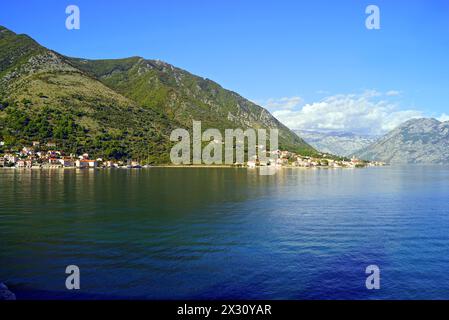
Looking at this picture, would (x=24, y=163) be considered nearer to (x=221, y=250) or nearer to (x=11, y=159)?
(x=11, y=159)

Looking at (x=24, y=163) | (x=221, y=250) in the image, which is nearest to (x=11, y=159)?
(x=24, y=163)

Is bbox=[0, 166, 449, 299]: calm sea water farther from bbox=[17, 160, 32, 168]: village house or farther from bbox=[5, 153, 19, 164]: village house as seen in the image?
bbox=[5, 153, 19, 164]: village house

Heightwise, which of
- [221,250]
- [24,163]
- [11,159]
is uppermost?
[11,159]

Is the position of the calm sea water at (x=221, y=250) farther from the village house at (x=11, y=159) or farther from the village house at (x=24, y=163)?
the village house at (x=11, y=159)

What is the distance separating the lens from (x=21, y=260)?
29172 millimetres

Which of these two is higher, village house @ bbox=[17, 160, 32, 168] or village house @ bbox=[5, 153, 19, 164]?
village house @ bbox=[5, 153, 19, 164]

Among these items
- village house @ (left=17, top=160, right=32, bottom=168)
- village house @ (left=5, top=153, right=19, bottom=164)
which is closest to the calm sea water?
village house @ (left=17, top=160, right=32, bottom=168)

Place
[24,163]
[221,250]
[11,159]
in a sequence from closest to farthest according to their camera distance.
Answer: [221,250], [11,159], [24,163]

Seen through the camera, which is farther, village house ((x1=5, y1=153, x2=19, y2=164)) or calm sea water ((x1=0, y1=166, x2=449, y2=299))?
village house ((x1=5, y1=153, x2=19, y2=164))

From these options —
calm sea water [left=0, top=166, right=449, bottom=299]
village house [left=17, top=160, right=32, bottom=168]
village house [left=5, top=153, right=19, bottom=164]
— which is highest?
village house [left=5, top=153, right=19, bottom=164]

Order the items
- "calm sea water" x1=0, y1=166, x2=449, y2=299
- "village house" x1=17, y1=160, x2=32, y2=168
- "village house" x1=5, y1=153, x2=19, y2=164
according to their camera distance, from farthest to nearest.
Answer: "village house" x1=5, y1=153, x2=19, y2=164 < "village house" x1=17, y1=160, x2=32, y2=168 < "calm sea water" x1=0, y1=166, x2=449, y2=299

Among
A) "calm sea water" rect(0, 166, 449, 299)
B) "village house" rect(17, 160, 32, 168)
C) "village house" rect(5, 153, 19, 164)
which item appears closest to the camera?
"calm sea water" rect(0, 166, 449, 299)

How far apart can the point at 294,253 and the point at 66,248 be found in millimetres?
19735

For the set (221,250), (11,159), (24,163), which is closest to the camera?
(221,250)
